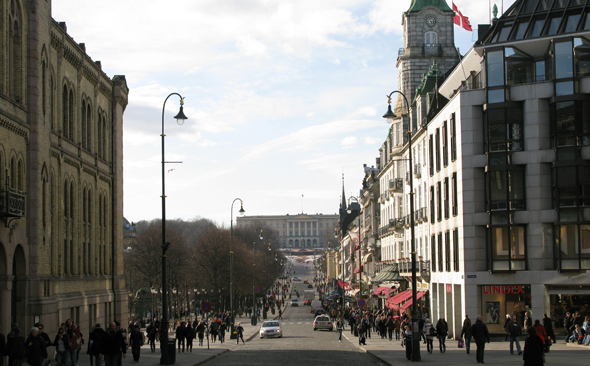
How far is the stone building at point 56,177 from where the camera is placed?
2738cm

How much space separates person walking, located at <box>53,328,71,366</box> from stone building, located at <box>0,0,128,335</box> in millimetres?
3943

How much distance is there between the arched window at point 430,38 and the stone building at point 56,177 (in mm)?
37744

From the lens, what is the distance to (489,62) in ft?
133

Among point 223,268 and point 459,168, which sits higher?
point 459,168

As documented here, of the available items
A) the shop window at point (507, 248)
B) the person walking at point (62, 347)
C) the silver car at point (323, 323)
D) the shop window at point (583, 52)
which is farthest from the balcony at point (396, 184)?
the person walking at point (62, 347)

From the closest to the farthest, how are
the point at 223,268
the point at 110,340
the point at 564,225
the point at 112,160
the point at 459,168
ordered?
the point at 110,340, the point at 564,225, the point at 459,168, the point at 112,160, the point at 223,268

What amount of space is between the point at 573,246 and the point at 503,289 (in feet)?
13.5

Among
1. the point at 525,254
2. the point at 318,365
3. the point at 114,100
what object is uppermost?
the point at 114,100

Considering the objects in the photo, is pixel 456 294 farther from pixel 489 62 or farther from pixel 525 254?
pixel 489 62

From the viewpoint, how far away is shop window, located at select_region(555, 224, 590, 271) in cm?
3788

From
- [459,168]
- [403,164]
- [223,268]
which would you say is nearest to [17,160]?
[459,168]

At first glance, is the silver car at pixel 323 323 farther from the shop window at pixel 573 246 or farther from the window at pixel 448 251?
the shop window at pixel 573 246

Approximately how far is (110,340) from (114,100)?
24.9 m

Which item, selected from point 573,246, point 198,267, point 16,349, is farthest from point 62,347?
point 198,267
